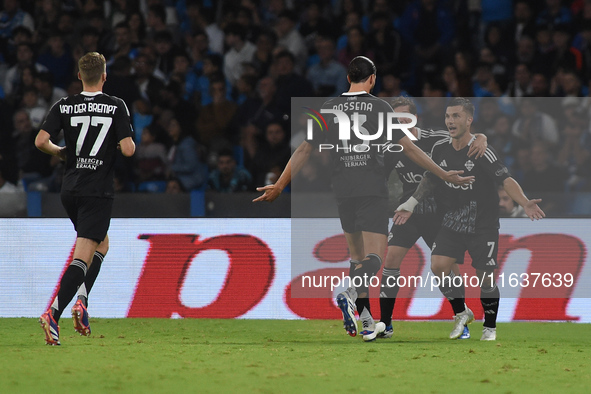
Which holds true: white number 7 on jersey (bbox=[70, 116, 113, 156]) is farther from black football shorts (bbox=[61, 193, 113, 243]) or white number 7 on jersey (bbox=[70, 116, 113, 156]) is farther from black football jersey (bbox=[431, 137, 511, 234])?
black football jersey (bbox=[431, 137, 511, 234])

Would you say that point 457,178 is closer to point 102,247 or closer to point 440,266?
point 440,266

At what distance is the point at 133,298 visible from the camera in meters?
8.69

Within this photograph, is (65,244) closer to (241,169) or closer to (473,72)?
(241,169)

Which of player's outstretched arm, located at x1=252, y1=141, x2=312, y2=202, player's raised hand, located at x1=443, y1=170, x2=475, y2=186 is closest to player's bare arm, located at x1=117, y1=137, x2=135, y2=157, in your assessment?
player's outstretched arm, located at x1=252, y1=141, x2=312, y2=202

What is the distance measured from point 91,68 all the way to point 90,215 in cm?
102

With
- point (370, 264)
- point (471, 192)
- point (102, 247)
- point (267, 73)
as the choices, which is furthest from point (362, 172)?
point (267, 73)

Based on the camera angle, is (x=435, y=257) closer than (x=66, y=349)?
Answer: No

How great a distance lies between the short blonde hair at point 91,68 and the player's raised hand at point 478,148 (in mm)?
3095

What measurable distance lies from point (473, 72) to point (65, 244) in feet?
19.0

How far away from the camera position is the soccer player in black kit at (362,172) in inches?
258

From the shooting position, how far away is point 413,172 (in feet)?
24.2

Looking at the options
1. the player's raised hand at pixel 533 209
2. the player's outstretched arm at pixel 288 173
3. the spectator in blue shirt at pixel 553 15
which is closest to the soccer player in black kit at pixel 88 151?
the player's outstretched arm at pixel 288 173

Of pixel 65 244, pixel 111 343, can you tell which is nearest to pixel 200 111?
pixel 65 244

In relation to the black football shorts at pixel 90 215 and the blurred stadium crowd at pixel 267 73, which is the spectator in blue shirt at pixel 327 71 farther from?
the black football shorts at pixel 90 215
